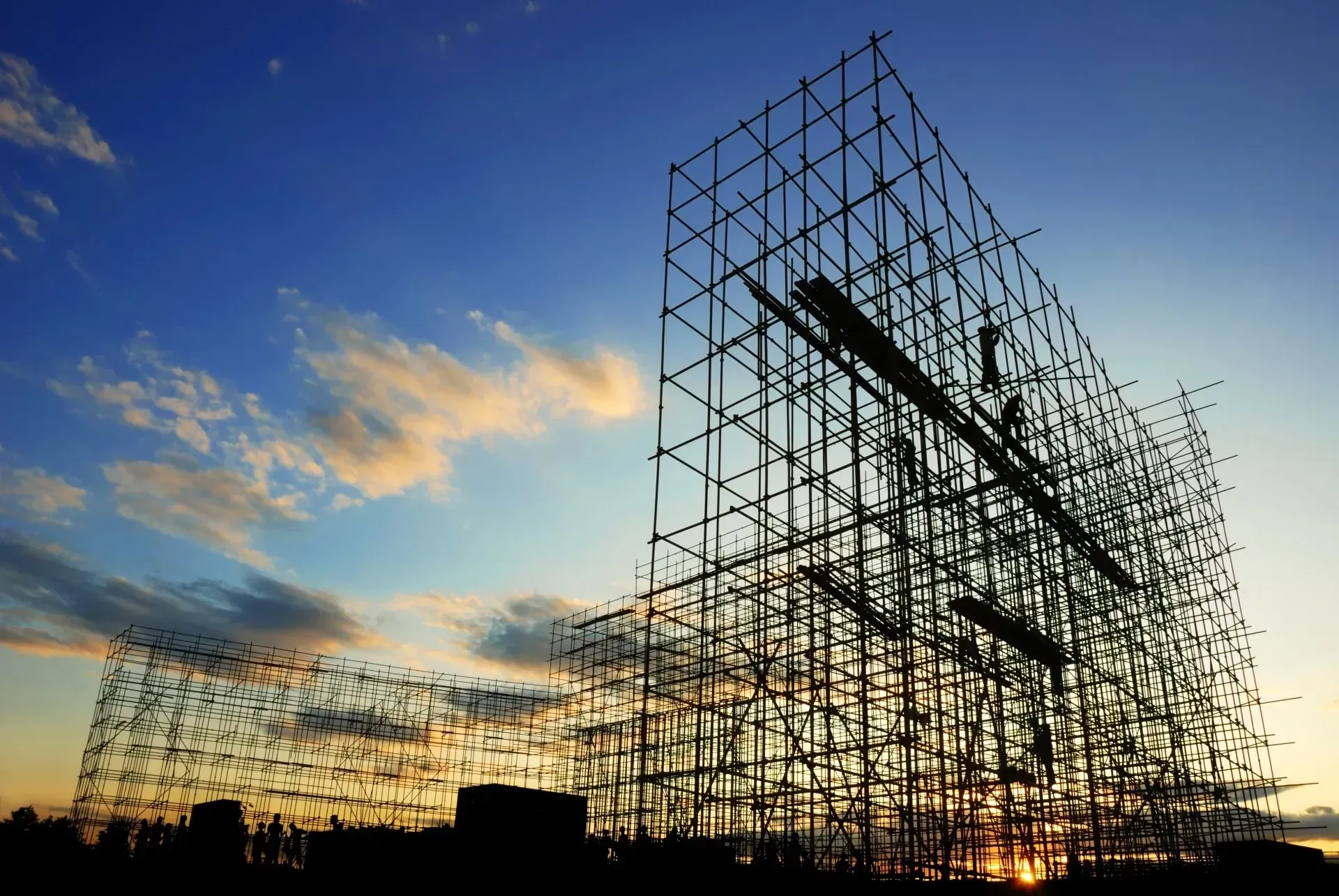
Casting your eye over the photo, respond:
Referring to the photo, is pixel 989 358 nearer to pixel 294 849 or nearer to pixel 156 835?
pixel 294 849

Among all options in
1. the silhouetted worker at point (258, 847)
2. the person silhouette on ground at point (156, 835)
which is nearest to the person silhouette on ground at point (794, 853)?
the silhouetted worker at point (258, 847)

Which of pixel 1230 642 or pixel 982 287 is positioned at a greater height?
pixel 982 287

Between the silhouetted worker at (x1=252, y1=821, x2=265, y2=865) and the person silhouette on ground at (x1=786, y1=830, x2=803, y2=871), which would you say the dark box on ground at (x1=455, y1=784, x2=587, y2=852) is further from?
the silhouetted worker at (x1=252, y1=821, x2=265, y2=865)

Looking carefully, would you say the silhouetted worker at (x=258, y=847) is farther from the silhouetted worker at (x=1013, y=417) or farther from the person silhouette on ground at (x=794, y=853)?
the silhouetted worker at (x=1013, y=417)

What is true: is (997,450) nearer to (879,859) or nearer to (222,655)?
(879,859)

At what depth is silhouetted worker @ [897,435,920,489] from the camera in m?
15.8

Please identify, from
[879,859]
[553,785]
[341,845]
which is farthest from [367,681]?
[879,859]

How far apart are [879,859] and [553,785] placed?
871 inches

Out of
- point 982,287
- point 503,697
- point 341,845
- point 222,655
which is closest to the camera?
point 341,845

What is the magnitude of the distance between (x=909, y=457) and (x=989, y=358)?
3.94 meters

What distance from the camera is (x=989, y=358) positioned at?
1875cm

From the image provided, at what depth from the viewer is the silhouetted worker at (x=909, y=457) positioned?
1579cm

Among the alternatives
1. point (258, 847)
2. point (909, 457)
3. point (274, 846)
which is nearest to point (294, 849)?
point (258, 847)

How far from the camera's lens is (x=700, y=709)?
621 inches
